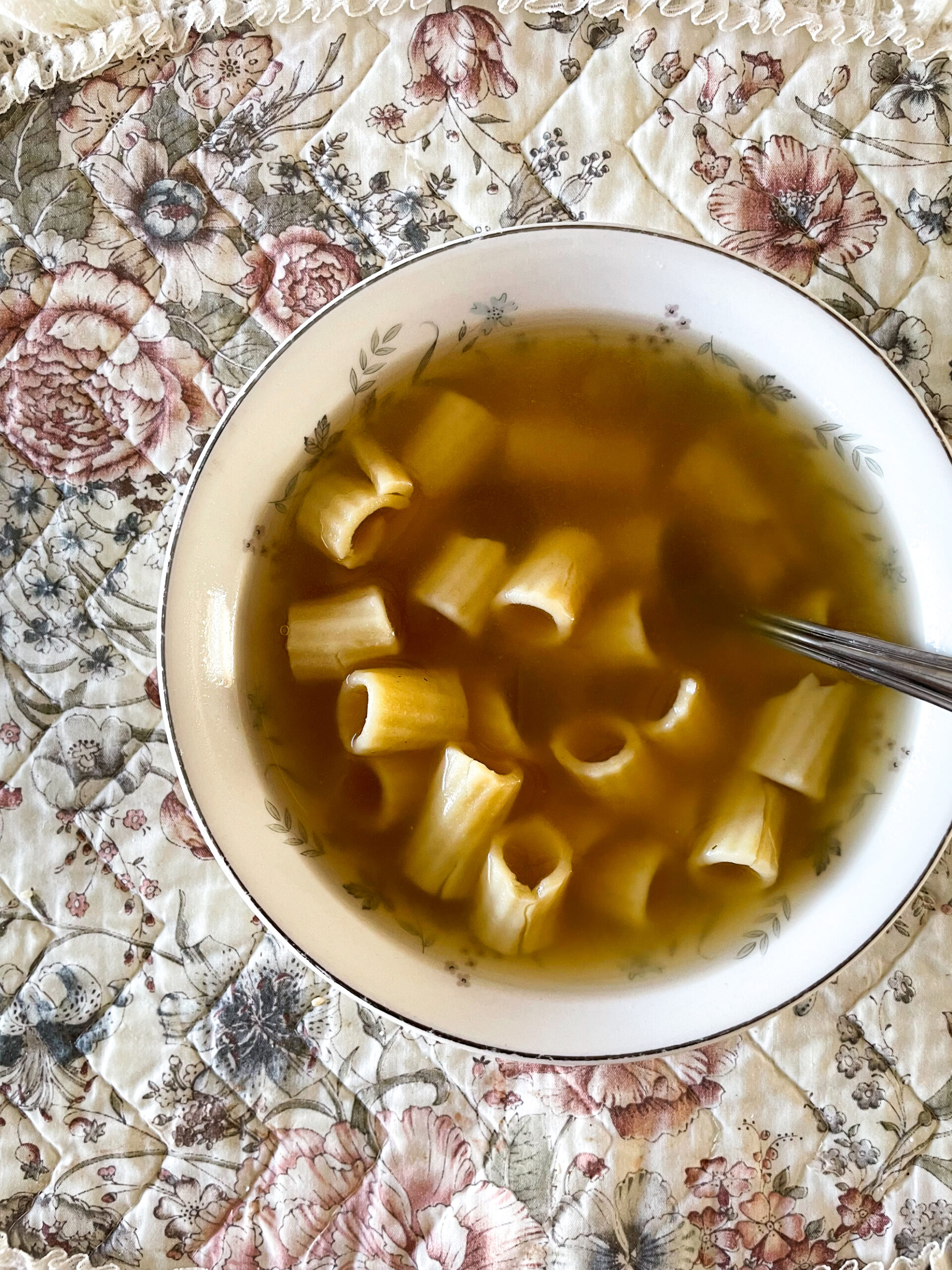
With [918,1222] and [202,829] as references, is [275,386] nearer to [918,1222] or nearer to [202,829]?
[202,829]

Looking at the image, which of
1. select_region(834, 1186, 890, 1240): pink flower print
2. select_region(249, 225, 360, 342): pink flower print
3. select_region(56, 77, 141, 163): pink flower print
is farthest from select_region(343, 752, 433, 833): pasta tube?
select_region(56, 77, 141, 163): pink flower print

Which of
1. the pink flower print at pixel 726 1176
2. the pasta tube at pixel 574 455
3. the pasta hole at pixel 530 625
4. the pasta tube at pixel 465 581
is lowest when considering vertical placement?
the pink flower print at pixel 726 1176

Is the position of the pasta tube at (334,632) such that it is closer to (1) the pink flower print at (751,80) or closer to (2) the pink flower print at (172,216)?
(2) the pink flower print at (172,216)

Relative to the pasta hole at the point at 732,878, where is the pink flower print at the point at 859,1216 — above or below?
below

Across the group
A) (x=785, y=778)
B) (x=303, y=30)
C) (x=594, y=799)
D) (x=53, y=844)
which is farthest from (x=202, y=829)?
(x=303, y=30)

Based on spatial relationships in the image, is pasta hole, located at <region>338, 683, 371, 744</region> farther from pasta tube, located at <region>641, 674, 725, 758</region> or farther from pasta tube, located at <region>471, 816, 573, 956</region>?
pasta tube, located at <region>641, 674, 725, 758</region>

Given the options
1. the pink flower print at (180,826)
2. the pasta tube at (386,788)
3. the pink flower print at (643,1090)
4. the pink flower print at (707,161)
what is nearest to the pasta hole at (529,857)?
the pasta tube at (386,788)
